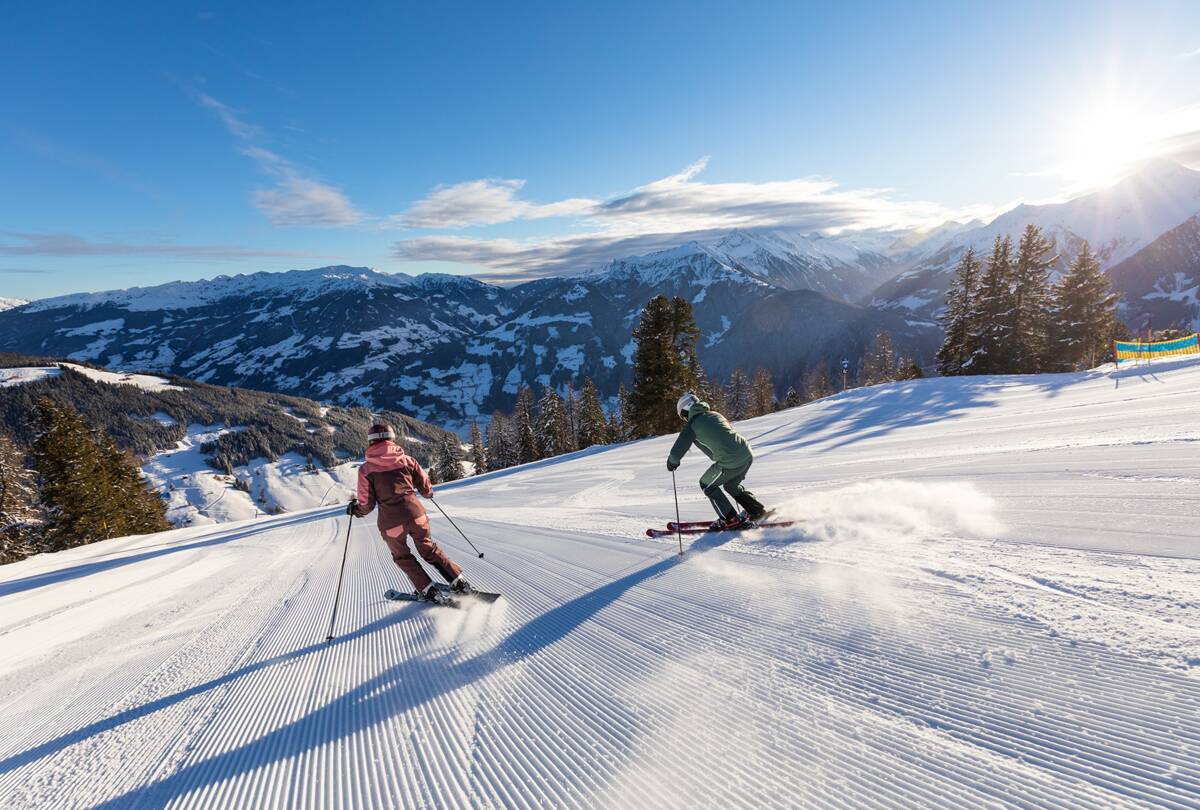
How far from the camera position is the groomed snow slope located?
2322 mm

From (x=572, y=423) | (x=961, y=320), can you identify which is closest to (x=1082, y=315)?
(x=961, y=320)

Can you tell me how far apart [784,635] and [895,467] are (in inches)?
228

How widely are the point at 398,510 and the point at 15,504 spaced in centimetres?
3161

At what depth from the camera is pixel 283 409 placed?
19612 centimetres

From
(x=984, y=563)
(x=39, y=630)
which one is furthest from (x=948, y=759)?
(x=39, y=630)

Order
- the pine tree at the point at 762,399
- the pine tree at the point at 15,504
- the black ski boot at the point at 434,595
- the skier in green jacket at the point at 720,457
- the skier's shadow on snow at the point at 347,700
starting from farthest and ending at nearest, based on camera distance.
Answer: the pine tree at the point at 762,399 → the pine tree at the point at 15,504 → the skier in green jacket at the point at 720,457 → the black ski boot at the point at 434,595 → the skier's shadow on snow at the point at 347,700

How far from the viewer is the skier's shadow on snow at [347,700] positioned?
2.92m

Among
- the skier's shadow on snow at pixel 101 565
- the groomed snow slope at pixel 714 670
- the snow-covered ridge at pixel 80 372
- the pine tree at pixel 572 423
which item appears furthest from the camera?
the snow-covered ridge at pixel 80 372

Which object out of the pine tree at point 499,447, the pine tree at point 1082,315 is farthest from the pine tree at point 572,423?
the pine tree at point 1082,315

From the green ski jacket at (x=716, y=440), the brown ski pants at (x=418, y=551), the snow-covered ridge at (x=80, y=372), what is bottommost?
the brown ski pants at (x=418, y=551)

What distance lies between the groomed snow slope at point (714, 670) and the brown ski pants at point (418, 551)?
1.18 ft

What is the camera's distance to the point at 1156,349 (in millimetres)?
24344

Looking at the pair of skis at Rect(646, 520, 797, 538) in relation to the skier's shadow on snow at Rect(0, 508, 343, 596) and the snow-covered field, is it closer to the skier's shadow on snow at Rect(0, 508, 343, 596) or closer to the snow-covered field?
the skier's shadow on snow at Rect(0, 508, 343, 596)

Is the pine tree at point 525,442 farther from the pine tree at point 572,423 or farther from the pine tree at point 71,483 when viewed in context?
the pine tree at point 71,483
